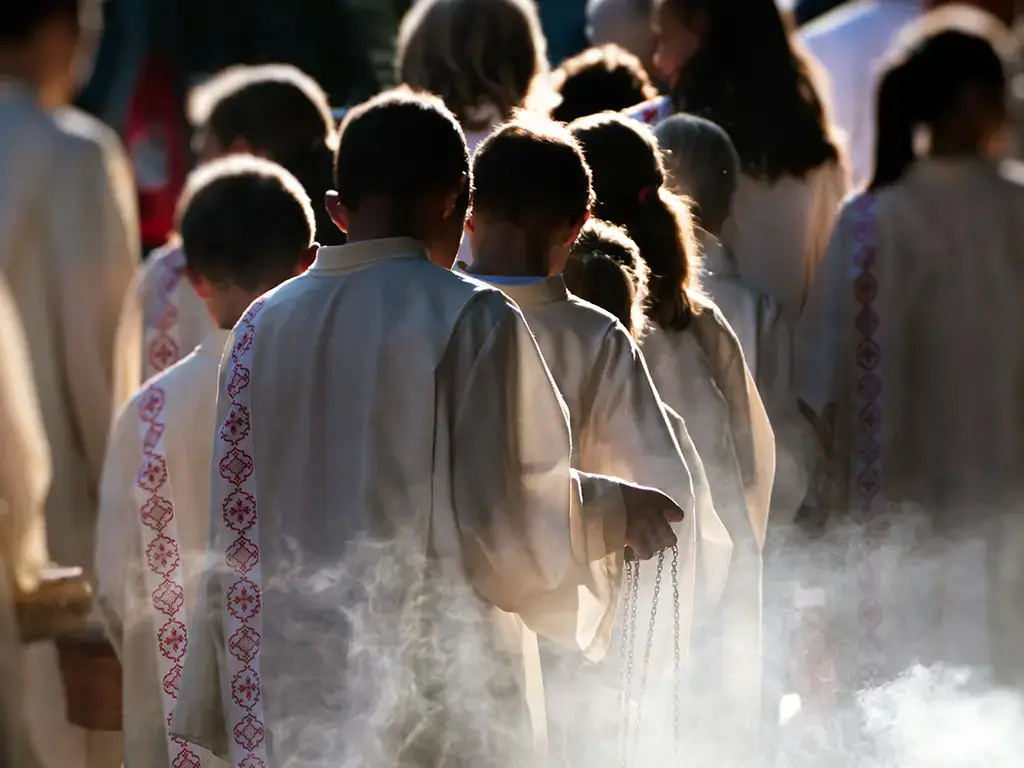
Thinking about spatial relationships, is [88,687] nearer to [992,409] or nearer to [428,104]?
[428,104]

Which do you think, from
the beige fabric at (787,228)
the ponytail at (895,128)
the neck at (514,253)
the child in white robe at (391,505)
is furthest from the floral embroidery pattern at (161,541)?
the ponytail at (895,128)

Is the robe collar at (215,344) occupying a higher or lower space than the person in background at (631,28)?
lower

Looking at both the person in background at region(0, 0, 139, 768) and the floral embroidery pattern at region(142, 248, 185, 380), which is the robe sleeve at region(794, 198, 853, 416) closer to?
the floral embroidery pattern at region(142, 248, 185, 380)

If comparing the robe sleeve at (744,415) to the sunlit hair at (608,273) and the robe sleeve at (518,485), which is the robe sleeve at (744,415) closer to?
the sunlit hair at (608,273)

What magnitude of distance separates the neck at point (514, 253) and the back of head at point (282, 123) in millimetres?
903

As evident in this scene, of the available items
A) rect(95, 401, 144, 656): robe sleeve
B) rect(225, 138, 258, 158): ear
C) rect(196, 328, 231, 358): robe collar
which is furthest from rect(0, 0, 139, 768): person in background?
rect(196, 328, 231, 358): robe collar

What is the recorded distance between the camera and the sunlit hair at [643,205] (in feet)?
9.24

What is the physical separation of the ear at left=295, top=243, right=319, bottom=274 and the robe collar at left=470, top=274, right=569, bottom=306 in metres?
0.34

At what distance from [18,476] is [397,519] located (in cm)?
50

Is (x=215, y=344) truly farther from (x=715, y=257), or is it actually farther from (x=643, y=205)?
(x=715, y=257)

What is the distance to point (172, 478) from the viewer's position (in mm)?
2709

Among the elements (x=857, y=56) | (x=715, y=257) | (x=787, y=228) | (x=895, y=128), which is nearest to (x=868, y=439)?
(x=787, y=228)

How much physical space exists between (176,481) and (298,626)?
1.87 ft

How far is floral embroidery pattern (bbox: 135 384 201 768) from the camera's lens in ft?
8.90
